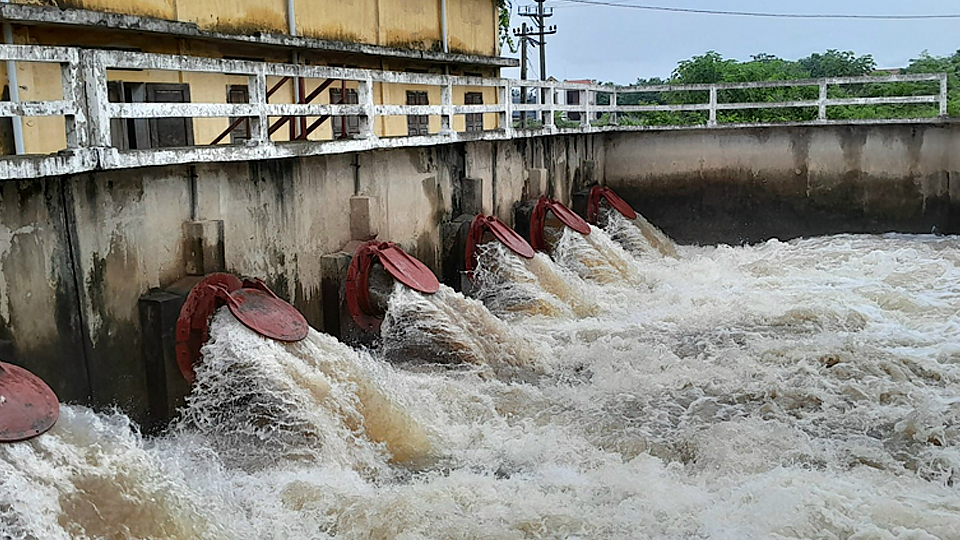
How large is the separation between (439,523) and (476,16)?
15.5 m

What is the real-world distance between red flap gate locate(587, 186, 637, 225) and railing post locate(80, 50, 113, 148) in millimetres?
11779

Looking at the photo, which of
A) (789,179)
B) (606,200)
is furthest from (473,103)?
(789,179)

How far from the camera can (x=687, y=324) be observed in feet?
38.2

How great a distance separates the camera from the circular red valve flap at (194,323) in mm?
7223

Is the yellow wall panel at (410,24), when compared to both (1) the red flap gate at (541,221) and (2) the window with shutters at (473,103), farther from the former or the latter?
(1) the red flap gate at (541,221)

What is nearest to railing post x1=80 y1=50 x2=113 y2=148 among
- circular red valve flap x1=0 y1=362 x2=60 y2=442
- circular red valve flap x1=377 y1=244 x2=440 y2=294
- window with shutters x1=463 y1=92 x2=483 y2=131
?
circular red valve flap x1=0 y1=362 x2=60 y2=442

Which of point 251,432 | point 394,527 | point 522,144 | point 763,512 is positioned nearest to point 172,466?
point 251,432

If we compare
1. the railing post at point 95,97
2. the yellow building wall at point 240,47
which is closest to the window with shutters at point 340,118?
the yellow building wall at point 240,47

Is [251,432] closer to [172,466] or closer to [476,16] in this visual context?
[172,466]

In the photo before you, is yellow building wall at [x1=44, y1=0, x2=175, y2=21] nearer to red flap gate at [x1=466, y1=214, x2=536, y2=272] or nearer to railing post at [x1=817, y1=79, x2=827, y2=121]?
red flap gate at [x1=466, y1=214, x2=536, y2=272]

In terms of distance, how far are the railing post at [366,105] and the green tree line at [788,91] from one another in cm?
1232

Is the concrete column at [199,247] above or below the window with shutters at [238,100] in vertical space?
below

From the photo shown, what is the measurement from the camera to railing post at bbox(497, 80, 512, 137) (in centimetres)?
1375

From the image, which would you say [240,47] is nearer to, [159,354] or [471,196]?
[471,196]
